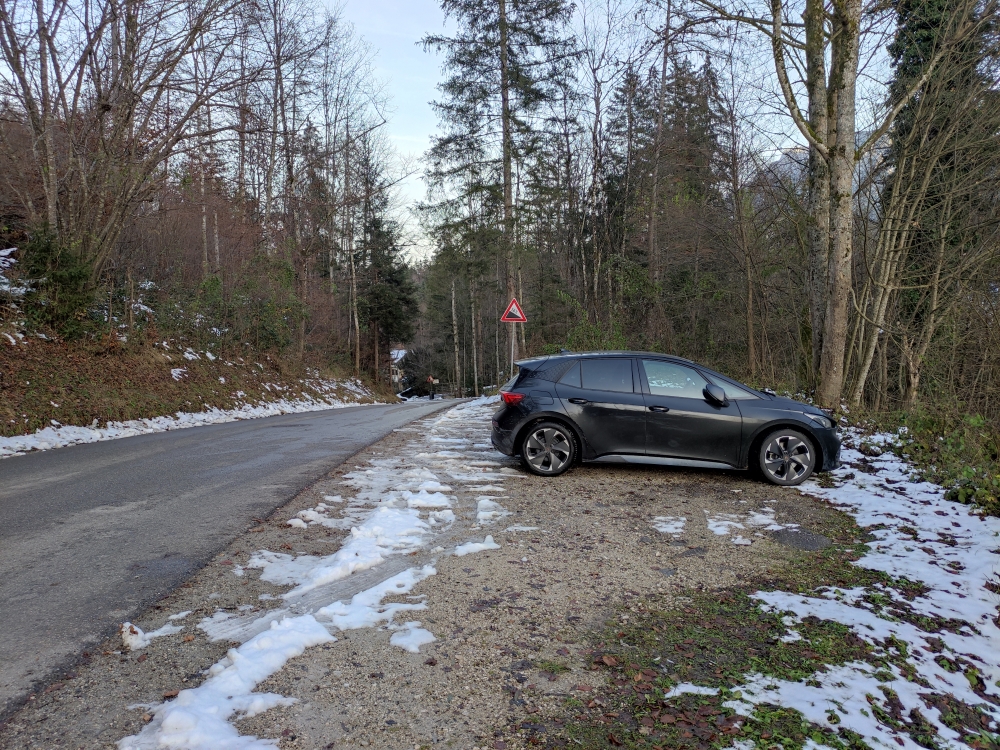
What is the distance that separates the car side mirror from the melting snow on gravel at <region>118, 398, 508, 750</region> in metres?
2.56

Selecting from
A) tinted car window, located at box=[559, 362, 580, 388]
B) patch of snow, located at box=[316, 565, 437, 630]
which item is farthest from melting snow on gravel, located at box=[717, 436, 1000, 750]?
tinted car window, located at box=[559, 362, 580, 388]

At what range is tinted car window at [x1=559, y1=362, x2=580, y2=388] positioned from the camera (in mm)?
7879

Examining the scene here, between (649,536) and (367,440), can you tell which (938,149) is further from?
(367,440)

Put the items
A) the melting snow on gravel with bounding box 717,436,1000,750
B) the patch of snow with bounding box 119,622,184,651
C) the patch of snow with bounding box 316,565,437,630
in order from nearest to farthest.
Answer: the melting snow on gravel with bounding box 717,436,1000,750, the patch of snow with bounding box 119,622,184,651, the patch of snow with bounding box 316,565,437,630

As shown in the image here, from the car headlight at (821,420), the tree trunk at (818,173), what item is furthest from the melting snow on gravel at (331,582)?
the tree trunk at (818,173)

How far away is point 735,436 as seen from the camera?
7.46m

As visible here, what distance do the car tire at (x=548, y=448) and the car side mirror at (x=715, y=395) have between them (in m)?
1.70

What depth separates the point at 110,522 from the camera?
5543mm

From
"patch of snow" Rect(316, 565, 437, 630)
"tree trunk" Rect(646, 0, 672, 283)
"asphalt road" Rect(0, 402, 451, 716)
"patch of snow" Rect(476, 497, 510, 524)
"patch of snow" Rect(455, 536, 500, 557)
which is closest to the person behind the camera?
"asphalt road" Rect(0, 402, 451, 716)

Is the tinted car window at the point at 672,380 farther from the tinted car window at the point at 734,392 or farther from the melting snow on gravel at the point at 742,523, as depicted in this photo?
the melting snow on gravel at the point at 742,523

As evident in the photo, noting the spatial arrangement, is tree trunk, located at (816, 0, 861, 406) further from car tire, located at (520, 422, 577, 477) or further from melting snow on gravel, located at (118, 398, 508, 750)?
melting snow on gravel, located at (118, 398, 508, 750)

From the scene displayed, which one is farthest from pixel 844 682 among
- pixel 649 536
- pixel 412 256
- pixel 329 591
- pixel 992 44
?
pixel 412 256

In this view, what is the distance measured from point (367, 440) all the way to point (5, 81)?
435 inches

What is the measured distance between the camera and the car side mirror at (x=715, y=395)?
24.6 feet
